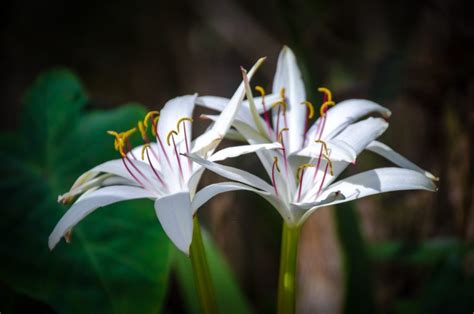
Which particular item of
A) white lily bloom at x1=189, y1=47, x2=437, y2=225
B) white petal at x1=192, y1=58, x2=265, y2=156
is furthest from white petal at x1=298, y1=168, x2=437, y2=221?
white petal at x1=192, y1=58, x2=265, y2=156

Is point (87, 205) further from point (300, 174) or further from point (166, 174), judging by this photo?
point (300, 174)

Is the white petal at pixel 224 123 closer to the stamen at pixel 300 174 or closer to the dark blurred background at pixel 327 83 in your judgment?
the stamen at pixel 300 174

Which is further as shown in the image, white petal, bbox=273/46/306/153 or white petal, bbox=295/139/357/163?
white petal, bbox=273/46/306/153

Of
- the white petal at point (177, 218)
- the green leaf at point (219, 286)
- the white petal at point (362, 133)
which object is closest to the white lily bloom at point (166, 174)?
the white petal at point (177, 218)

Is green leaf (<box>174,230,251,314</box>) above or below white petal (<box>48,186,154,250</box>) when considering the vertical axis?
below

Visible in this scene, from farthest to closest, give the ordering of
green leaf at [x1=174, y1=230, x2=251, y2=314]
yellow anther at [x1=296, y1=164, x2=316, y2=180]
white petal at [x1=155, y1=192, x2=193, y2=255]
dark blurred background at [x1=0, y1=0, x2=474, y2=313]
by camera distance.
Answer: dark blurred background at [x1=0, y1=0, x2=474, y2=313]
green leaf at [x1=174, y1=230, x2=251, y2=314]
yellow anther at [x1=296, y1=164, x2=316, y2=180]
white petal at [x1=155, y1=192, x2=193, y2=255]

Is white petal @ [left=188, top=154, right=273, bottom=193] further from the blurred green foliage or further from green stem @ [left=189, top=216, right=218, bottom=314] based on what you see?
the blurred green foliage
